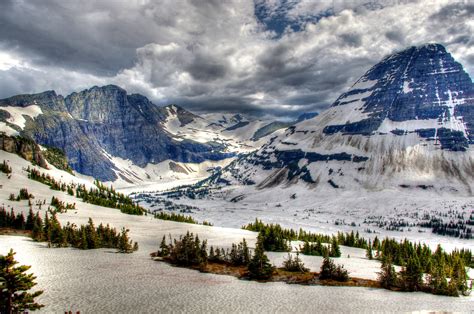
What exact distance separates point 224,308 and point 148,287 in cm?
1449

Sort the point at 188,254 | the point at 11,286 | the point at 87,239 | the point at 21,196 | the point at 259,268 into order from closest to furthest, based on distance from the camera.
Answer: the point at 11,286, the point at 259,268, the point at 188,254, the point at 87,239, the point at 21,196

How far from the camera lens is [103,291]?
5162cm

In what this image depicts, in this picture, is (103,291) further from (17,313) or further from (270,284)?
(270,284)

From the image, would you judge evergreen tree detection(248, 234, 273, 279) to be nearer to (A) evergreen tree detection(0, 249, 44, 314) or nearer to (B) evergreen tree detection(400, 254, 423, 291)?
(B) evergreen tree detection(400, 254, 423, 291)

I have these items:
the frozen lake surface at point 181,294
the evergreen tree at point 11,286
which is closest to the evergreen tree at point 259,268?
the frozen lake surface at point 181,294

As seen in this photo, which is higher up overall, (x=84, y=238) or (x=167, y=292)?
(x=84, y=238)

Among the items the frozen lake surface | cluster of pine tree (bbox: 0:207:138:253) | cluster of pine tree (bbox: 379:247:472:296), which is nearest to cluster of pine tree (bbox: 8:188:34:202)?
cluster of pine tree (bbox: 0:207:138:253)

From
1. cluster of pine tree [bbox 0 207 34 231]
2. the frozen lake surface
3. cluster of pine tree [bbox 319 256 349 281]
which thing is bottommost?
the frozen lake surface

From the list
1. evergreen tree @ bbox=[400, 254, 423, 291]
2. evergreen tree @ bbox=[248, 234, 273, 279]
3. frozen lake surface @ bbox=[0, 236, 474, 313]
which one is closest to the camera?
frozen lake surface @ bbox=[0, 236, 474, 313]

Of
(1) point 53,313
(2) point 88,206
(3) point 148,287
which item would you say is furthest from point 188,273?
(2) point 88,206

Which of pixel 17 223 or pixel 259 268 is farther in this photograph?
pixel 17 223

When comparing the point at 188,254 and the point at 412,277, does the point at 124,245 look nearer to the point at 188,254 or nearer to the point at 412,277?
the point at 188,254

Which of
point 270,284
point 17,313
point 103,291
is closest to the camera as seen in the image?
point 17,313

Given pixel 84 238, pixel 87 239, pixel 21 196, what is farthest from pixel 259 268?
pixel 21 196
